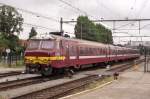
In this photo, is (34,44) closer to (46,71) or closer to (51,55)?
(51,55)

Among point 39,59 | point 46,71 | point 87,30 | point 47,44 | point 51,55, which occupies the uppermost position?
point 87,30

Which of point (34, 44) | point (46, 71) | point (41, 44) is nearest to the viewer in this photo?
point (46, 71)

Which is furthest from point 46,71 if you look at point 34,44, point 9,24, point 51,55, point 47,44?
point 9,24

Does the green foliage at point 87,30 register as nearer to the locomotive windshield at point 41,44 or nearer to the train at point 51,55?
the train at point 51,55

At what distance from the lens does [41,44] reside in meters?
28.6

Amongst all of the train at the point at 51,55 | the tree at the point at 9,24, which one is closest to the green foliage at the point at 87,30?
the tree at the point at 9,24

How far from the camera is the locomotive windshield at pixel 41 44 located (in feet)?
93.0

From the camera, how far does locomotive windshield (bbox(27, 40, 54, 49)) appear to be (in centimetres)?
2834

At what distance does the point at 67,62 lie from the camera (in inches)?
1189

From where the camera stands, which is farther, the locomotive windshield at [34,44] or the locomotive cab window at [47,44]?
the locomotive windshield at [34,44]

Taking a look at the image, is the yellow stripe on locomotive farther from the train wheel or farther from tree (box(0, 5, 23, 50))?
tree (box(0, 5, 23, 50))

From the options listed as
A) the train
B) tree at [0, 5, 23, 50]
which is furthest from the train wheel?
tree at [0, 5, 23, 50]

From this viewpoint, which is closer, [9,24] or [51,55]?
[51,55]

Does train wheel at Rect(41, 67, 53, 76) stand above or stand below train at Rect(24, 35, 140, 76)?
below
